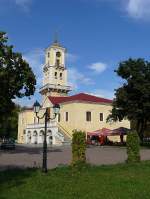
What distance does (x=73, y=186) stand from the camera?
42.8 ft

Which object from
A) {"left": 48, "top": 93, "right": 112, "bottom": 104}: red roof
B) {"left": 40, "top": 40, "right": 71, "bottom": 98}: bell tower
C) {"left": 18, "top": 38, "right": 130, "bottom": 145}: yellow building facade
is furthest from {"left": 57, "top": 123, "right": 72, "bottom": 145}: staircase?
{"left": 40, "top": 40, "right": 71, "bottom": 98}: bell tower

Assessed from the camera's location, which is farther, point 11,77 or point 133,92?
point 133,92

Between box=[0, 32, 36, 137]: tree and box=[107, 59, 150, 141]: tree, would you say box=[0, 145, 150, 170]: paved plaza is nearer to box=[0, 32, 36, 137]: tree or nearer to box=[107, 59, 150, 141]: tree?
box=[0, 32, 36, 137]: tree

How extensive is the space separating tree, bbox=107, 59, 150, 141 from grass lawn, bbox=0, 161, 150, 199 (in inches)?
1188

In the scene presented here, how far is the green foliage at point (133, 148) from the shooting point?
74.0ft

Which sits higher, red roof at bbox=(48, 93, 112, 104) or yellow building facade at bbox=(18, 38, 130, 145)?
red roof at bbox=(48, 93, 112, 104)

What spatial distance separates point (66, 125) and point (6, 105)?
121ft

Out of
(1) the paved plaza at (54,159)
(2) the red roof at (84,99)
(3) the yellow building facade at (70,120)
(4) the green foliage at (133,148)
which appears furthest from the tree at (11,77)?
(2) the red roof at (84,99)

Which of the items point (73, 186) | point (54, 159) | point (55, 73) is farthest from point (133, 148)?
point (55, 73)

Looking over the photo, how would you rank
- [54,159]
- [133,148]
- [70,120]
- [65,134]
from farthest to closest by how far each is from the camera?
[70,120], [65,134], [54,159], [133,148]

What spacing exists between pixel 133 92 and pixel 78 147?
1142 inches

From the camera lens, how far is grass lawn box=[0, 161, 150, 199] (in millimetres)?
11188

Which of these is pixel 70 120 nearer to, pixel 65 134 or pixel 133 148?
pixel 65 134

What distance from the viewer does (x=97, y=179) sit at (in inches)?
580
